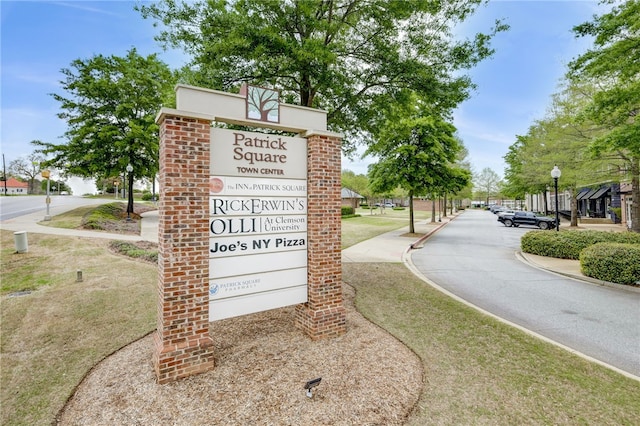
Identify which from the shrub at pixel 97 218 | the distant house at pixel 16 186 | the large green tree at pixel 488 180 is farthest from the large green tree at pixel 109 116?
the distant house at pixel 16 186

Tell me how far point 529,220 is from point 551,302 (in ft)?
77.5

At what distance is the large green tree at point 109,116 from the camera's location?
67.2 ft

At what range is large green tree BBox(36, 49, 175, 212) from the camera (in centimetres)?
2048

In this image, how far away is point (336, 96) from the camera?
872 cm

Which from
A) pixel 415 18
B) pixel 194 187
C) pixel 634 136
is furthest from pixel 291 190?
pixel 634 136

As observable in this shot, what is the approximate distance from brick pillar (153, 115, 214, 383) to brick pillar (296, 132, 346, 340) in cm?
182

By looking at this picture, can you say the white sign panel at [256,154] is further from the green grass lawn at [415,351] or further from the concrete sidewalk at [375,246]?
the concrete sidewalk at [375,246]

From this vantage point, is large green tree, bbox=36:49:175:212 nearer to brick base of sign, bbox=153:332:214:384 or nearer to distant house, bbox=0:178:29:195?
brick base of sign, bbox=153:332:214:384

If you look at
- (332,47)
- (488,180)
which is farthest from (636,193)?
(488,180)

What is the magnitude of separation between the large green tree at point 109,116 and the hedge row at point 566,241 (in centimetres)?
2293

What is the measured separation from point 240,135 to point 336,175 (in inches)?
73.0

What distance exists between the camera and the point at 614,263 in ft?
29.3

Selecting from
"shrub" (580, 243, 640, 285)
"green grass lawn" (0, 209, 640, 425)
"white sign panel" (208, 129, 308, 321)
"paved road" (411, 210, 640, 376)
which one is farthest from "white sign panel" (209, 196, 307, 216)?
"shrub" (580, 243, 640, 285)

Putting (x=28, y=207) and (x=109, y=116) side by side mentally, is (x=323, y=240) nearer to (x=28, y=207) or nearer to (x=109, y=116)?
(x=109, y=116)
